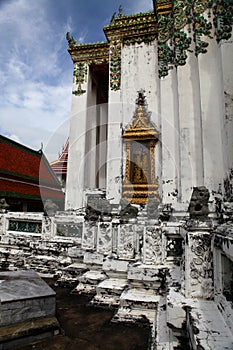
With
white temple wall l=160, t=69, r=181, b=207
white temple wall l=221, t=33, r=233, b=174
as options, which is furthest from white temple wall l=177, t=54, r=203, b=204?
white temple wall l=221, t=33, r=233, b=174

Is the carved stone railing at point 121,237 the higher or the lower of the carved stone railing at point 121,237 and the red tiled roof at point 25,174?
the lower

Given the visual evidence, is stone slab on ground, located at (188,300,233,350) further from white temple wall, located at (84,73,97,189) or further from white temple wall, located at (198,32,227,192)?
white temple wall, located at (84,73,97,189)

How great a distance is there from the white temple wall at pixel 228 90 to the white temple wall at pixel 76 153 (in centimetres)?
605

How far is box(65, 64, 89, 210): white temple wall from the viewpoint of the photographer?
1061cm

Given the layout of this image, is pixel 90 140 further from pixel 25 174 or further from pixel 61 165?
pixel 61 165

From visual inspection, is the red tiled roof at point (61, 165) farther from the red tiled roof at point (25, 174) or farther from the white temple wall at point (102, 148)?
the white temple wall at point (102, 148)

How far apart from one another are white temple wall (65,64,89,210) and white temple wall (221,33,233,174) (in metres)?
6.05

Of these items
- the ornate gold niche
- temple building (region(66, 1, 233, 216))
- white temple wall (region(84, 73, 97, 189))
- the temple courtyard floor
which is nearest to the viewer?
the temple courtyard floor

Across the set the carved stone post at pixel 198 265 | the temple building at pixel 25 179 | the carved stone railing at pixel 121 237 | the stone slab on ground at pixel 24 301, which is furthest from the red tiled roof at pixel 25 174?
the carved stone post at pixel 198 265

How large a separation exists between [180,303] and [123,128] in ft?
28.2

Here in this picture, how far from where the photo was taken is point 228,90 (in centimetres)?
757

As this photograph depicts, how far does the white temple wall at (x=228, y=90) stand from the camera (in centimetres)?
727

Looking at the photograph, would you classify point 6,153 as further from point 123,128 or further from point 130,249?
point 130,249

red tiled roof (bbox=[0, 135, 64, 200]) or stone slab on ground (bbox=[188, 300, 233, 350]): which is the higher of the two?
red tiled roof (bbox=[0, 135, 64, 200])
